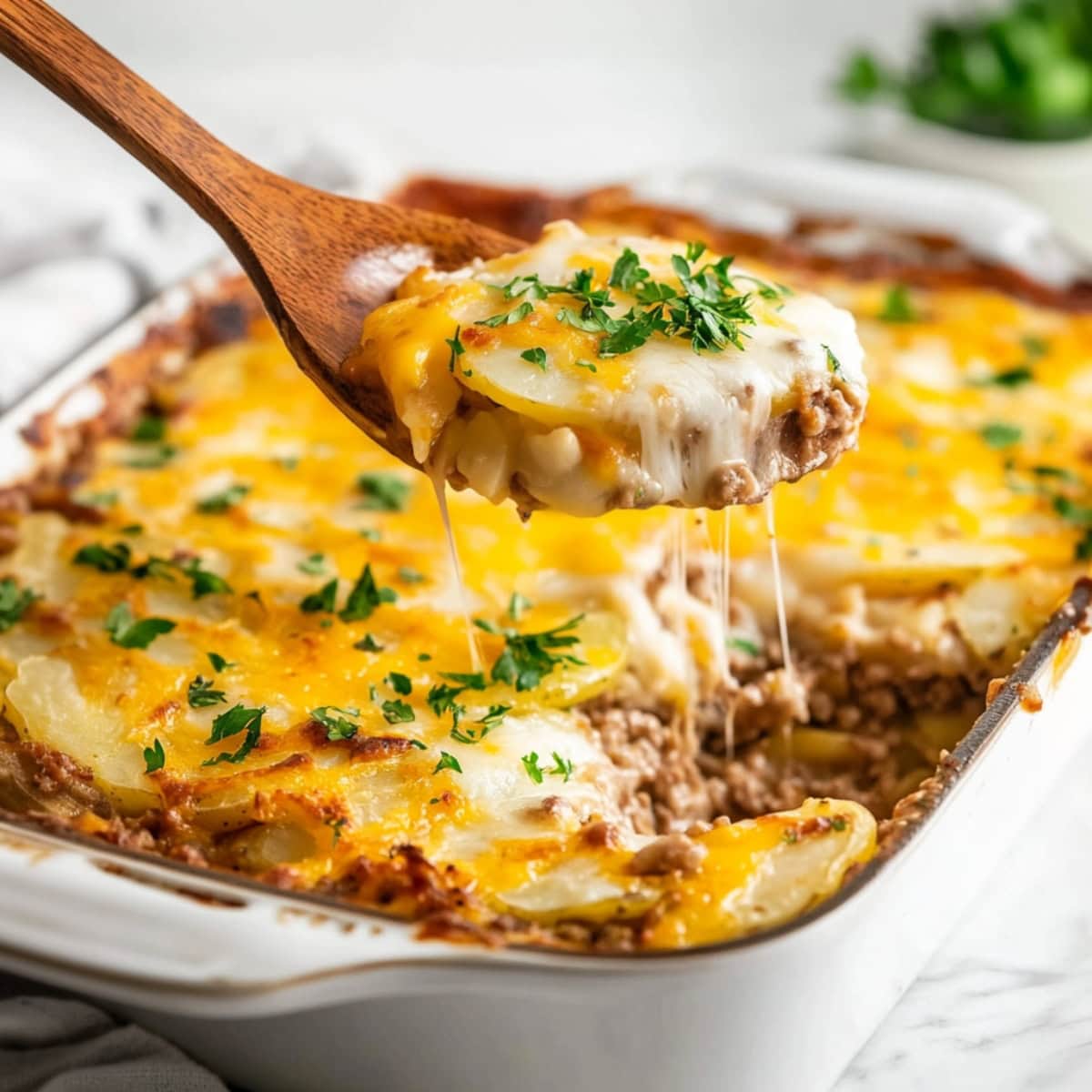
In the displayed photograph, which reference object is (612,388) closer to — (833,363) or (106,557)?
(833,363)

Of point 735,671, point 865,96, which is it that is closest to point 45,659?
point 735,671

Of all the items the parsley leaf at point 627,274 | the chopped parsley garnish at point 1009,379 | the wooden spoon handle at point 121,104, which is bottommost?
the chopped parsley garnish at point 1009,379

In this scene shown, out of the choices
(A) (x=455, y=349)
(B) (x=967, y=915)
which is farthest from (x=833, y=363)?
(B) (x=967, y=915)

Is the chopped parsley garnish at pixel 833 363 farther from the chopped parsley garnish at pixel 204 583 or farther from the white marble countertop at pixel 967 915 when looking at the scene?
the chopped parsley garnish at pixel 204 583

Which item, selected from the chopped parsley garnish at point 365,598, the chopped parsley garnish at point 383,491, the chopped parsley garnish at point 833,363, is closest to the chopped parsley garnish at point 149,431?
the chopped parsley garnish at point 383,491

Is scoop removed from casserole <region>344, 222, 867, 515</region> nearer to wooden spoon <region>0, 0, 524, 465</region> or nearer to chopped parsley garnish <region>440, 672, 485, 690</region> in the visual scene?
wooden spoon <region>0, 0, 524, 465</region>
